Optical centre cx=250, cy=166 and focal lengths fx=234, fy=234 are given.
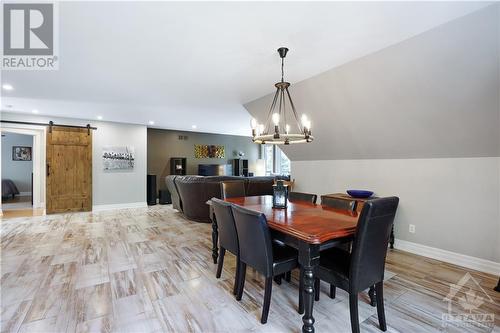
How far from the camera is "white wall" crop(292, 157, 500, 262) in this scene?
9.18 feet

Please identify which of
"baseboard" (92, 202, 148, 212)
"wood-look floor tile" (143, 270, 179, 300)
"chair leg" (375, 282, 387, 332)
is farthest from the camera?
"baseboard" (92, 202, 148, 212)

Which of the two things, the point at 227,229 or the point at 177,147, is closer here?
the point at 227,229

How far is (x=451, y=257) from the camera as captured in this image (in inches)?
120

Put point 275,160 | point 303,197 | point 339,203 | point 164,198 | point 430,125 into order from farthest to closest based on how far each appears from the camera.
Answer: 1. point 275,160
2. point 164,198
3. point 303,197
4. point 430,125
5. point 339,203

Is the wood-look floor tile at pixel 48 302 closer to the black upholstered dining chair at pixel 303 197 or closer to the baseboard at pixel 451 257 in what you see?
the black upholstered dining chair at pixel 303 197

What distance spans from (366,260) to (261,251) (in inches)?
29.9

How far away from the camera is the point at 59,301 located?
2.13 meters

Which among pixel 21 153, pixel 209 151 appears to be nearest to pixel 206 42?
pixel 209 151

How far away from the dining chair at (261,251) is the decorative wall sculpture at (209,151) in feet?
22.7

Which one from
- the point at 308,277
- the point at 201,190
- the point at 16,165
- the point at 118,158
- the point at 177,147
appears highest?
the point at 177,147

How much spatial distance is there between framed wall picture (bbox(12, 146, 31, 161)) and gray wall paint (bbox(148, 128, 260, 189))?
4906 millimetres

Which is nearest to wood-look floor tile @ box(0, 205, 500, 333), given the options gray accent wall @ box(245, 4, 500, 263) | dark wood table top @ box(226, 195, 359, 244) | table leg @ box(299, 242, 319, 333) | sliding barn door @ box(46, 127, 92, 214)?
table leg @ box(299, 242, 319, 333)

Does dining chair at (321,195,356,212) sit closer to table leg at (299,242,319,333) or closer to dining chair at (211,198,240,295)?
table leg at (299,242,319,333)

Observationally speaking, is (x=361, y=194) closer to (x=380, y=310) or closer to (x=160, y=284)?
(x=380, y=310)
